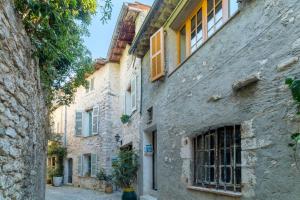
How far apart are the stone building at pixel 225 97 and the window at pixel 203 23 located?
2 cm

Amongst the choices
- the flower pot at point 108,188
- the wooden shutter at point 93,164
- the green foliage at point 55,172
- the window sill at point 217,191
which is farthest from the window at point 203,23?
the green foliage at point 55,172

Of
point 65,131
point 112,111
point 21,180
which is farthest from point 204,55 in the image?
point 65,131

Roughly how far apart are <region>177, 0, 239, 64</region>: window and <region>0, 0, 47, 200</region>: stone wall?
2.76 m

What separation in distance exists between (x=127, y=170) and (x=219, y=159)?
5.20 metres

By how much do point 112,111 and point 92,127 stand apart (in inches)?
69.2

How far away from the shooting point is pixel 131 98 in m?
11.8

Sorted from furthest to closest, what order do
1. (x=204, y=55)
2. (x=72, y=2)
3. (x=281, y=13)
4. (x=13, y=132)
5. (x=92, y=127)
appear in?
(x=92, y=127), (x=204, y=55), (x=72, y=2), (x=281, y=13), (x=13, y=132)

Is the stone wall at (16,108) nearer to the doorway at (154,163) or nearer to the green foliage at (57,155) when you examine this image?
the doorway at (154,163)

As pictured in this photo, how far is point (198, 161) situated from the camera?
5965mm

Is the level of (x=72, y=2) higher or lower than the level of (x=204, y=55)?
higher

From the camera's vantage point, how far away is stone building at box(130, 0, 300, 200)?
12.0 feet

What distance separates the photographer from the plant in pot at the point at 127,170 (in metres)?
9.98

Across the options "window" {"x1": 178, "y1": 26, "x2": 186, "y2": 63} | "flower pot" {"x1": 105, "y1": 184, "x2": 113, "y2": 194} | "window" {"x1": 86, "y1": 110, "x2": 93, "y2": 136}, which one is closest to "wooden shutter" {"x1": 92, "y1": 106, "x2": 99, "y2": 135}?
"window" {"x1": 86, "y1": 110, "x2": 93, "y2": 136}

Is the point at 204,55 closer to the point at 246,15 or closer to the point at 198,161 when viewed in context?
the point at 246,15
